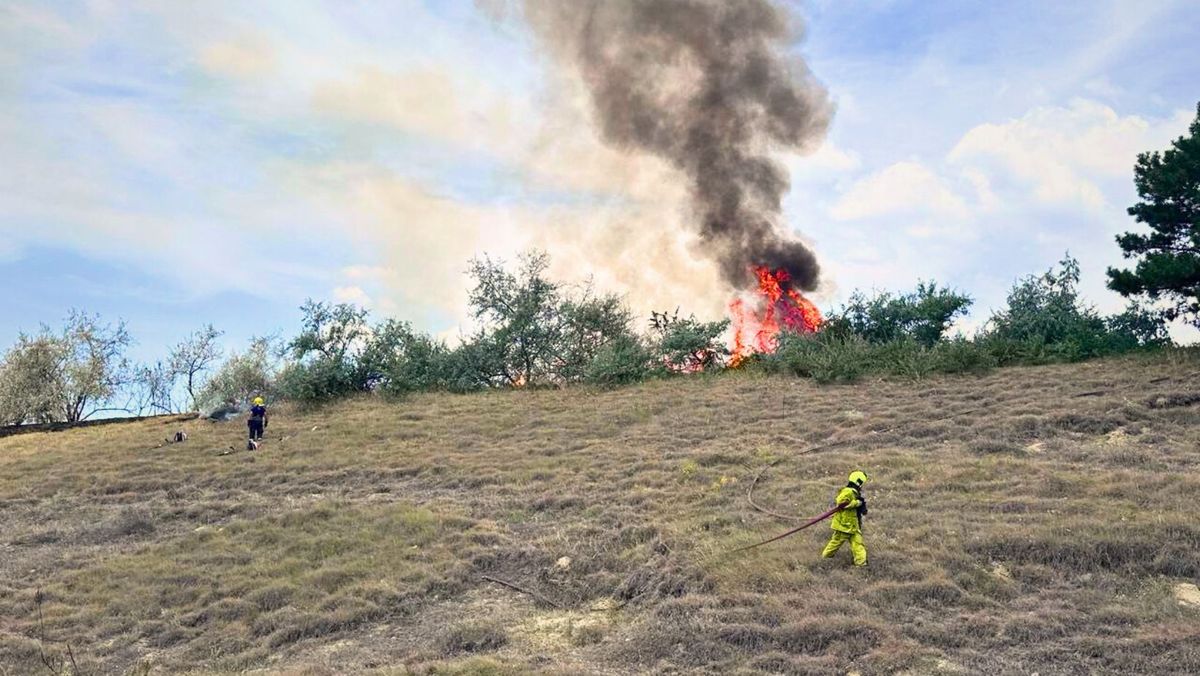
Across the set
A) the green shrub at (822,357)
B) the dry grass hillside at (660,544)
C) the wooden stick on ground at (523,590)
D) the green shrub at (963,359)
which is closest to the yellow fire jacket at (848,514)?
the dry grass hillside at (660,544)

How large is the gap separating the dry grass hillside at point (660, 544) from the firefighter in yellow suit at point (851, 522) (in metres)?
0.23

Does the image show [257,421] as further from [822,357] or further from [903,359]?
[903,359]

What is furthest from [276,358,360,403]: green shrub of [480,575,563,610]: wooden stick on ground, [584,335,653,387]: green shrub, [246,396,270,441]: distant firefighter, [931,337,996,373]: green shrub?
[931,337,996,373]: green shrub

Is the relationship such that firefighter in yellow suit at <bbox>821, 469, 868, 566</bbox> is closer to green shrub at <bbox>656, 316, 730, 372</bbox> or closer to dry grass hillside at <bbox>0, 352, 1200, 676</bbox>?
dry grass hillside at <bbox>0, 352, 1200, 676</bbox>

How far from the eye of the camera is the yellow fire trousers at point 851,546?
405 inches

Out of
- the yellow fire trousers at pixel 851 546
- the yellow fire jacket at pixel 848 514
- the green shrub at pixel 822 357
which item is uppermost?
the green shrub at pixel 822 357

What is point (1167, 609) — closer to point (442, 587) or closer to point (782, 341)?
point (442, 587)

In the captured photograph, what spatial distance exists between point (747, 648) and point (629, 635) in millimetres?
1527

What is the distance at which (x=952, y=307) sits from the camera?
25.8 metres

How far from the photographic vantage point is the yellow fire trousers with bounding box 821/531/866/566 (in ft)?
33.8

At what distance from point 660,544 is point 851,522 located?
117 inches

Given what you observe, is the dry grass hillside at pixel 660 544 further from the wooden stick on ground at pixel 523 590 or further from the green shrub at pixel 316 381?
the green shrub at pixel 316 381

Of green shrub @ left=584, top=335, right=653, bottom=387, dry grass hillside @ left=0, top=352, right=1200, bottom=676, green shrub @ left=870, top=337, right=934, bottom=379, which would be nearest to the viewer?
dry grass hillside @ left=0, top=352, right=1200, bottom=676

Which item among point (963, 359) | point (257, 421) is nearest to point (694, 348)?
point (963, 359)
